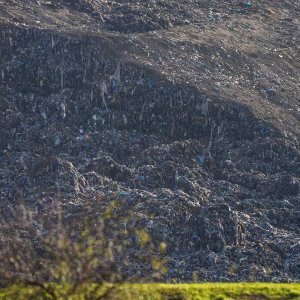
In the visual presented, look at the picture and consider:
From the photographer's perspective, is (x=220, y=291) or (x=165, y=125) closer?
(x=220, y=291)

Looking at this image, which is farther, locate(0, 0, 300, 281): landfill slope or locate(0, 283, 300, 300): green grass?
locate(0, 0, 300, 281): landfill slope

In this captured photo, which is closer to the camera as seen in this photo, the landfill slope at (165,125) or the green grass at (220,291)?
the green grass at (220,291)

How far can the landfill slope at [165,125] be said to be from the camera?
52.2 ft

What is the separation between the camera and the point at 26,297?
880 cm

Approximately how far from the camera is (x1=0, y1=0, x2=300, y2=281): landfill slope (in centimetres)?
1591

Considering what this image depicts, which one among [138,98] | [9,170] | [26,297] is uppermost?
[26,297]

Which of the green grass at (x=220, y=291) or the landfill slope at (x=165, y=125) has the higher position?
the green grass at (x=220, y=291)

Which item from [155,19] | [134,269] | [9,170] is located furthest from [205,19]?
[134,269]

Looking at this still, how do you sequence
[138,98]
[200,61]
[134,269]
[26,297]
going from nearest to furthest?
[26,297] < [134,269] < [138,98] < [200,61]

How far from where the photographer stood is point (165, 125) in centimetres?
2014

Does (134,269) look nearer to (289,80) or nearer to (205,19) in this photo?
(289,80)

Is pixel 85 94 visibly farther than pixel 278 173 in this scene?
Yes

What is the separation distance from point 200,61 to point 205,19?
11.6ft

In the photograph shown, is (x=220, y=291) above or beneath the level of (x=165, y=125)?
above
